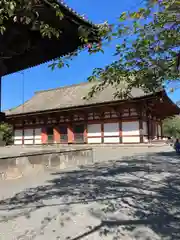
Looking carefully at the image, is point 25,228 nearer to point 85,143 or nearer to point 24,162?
point 24,162

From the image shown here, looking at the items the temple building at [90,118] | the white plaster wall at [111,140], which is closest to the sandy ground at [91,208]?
the temple building at [90,118]

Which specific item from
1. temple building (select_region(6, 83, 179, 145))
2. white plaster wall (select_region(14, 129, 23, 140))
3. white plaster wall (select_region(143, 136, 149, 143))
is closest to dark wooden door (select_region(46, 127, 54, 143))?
temple building (select_region(6, 83, 179, 145))

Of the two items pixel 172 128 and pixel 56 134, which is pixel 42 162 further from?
pixel 172 128

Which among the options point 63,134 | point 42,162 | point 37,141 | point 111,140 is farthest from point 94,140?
point 42,162

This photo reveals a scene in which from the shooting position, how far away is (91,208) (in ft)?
12.0

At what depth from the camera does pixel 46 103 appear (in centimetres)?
2419

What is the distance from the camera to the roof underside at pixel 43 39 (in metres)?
3.10

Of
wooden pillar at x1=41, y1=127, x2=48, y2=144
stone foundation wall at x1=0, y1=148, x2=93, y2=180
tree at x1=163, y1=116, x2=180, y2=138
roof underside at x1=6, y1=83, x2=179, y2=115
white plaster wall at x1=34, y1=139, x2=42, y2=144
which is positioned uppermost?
roof underside at x1=6, y1=83, x2=179, y2=115

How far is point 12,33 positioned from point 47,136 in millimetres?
19615

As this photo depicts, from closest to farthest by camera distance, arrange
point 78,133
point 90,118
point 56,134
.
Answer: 1. point 90,118
2. point 78,133
3. point 56,134

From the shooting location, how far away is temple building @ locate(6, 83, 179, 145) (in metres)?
17.6

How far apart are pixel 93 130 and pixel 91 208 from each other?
52.6 feet

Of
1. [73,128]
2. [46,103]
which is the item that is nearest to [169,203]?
[73,128]

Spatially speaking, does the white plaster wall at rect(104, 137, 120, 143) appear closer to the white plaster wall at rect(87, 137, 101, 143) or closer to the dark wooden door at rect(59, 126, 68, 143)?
the white plaster wall at rect(87, 137, 101, 143)
